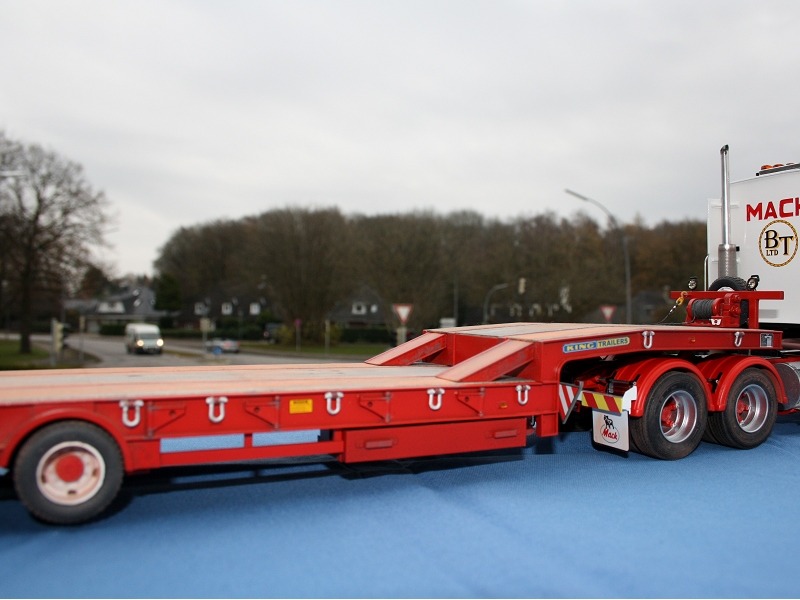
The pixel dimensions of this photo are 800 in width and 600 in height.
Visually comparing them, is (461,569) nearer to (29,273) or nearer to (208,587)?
(208,587)

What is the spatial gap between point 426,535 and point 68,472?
251cm

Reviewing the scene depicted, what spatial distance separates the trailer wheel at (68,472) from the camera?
451 cm

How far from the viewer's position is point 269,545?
4398mm

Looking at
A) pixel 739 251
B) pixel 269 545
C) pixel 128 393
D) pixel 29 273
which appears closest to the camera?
pixel 269 545

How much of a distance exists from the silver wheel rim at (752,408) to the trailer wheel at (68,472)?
21.0ft

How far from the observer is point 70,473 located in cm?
465

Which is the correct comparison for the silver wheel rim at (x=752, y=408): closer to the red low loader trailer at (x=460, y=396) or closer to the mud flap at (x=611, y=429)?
the red low loader trailer at (x=460, y=396)

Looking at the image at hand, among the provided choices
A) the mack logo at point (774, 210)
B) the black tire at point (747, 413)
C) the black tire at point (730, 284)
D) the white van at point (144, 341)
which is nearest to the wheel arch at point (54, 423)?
the black tire at point (747, 413)

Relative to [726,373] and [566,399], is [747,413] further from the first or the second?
[566,399]

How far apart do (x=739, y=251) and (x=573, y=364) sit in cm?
357

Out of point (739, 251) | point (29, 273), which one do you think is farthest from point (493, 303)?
point (739, 251)

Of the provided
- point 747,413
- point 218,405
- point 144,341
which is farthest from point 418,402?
point 144,341

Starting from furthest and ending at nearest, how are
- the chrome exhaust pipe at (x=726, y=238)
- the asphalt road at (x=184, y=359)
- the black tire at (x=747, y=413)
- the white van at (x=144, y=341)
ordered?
the white van at (x=144, y=341), the asphalt road at (x=184, y=359), the chrome exhaust pipe at (x=726, y=238), the black tire at (x=747, y=413)

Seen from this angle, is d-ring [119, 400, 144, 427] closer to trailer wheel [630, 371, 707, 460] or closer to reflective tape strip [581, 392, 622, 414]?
reflective tape strip [581, 392, 622, 414]
